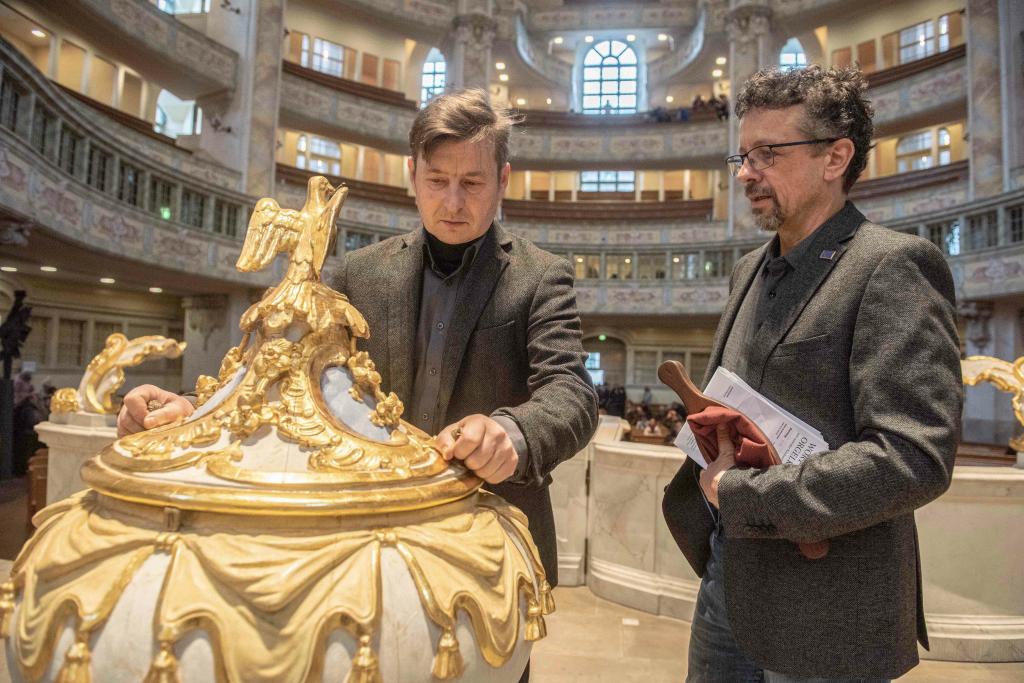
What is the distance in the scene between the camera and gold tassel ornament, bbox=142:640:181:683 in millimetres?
718

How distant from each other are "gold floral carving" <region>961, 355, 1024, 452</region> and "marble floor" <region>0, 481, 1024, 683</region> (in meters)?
1.28

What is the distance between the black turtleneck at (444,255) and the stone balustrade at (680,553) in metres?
2.94

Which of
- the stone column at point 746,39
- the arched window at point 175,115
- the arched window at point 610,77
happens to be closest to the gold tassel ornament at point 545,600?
the stone column at point 746,39

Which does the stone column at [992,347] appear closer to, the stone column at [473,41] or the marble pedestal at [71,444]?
the stone column at [473,41]

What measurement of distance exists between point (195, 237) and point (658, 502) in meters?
11.7

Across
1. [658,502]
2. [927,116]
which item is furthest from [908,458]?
[927,116]

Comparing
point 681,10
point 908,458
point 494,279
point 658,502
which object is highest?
point 681,10

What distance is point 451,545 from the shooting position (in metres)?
0.88

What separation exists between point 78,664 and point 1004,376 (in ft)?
14.5

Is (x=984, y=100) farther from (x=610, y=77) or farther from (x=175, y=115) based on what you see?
(x=175, y=115)

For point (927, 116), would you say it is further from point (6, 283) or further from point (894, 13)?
point (6, 283)

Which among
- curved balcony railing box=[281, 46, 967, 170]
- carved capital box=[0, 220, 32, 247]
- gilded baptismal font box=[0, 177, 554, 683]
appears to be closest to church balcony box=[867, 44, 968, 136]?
curved balcony railing box=[281, 46, 967, 170]

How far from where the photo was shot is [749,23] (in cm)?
1894

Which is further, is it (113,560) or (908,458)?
(908,458)
